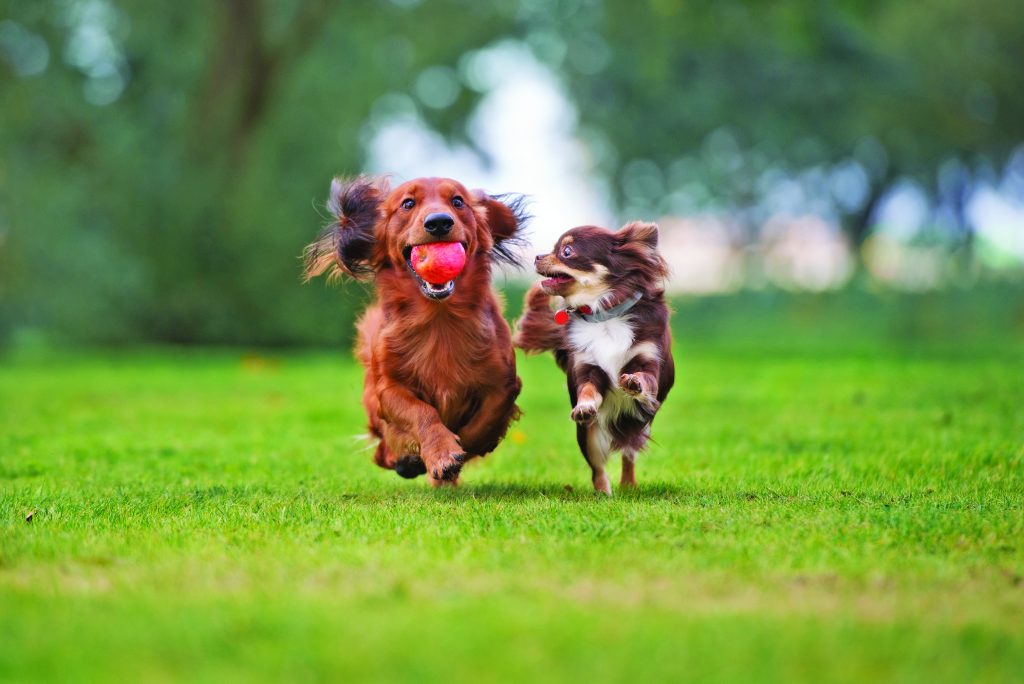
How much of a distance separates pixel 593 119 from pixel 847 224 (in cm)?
964

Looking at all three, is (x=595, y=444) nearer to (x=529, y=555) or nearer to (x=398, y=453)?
(x=398, y=453)

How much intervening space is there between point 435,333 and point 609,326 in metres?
0.82

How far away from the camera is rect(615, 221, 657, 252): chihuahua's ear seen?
19.0ft

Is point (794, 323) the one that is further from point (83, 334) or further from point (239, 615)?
point (239, 615)

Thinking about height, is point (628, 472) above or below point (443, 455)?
below

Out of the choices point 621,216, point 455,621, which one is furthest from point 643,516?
point 621,216

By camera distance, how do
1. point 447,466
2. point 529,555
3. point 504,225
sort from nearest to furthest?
point 529,555
point 447,466
point 504,225

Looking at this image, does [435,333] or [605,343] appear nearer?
[605,343]

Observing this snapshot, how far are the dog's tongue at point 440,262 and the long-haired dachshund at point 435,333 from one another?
26 millimetres

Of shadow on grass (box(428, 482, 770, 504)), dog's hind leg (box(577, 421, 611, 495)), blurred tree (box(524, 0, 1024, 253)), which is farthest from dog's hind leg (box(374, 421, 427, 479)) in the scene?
blurred tree (box(524, 0, 1024, 253))

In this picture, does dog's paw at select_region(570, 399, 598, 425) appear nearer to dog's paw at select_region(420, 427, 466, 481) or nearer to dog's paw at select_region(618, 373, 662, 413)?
dog's paw at select_region(618, 373, 662, 413)

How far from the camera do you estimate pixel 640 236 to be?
580cm

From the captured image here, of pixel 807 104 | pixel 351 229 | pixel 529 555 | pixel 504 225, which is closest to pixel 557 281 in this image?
pixel 504 225

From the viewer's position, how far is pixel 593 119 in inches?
1368
